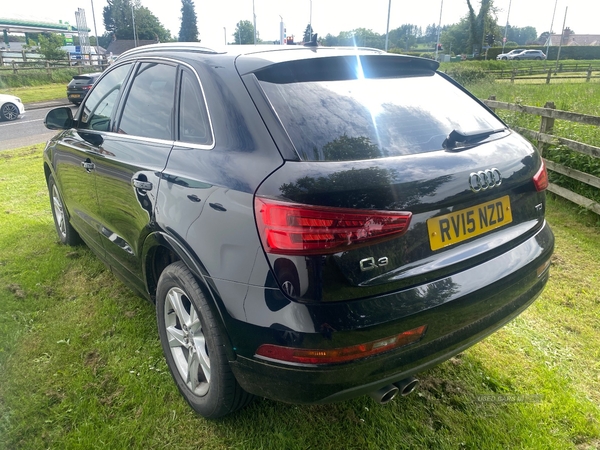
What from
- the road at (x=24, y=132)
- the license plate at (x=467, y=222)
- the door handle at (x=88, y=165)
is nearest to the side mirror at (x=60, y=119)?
the door handle at (x=88, y=165)

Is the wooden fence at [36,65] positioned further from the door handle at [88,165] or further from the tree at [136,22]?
the tree at [136,22]

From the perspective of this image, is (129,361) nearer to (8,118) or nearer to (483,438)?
(483,438)

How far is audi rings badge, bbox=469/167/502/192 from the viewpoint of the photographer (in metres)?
2.04

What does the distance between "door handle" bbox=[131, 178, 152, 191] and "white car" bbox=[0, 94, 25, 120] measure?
16218 mm

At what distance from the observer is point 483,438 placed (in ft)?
7.54

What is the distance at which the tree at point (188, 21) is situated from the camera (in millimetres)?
97350

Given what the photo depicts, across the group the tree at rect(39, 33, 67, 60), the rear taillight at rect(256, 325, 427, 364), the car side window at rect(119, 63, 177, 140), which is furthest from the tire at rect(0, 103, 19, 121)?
the tree at rect(39, 33, 67, 60)

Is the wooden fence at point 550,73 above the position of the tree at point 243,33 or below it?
below

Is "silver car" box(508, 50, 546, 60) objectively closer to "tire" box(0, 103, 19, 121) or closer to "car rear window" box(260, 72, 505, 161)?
"tire" box(0, 103, 19, 121)

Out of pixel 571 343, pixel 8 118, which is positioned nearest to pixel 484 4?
pixel 8 118

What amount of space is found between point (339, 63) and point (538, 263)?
1.42 m

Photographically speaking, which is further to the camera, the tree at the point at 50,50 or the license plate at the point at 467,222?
the tree at the point at 50,50

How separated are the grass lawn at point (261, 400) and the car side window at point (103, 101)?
1324 millimetres

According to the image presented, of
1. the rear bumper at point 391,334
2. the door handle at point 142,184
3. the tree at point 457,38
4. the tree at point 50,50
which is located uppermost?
the tree at point 457,38
